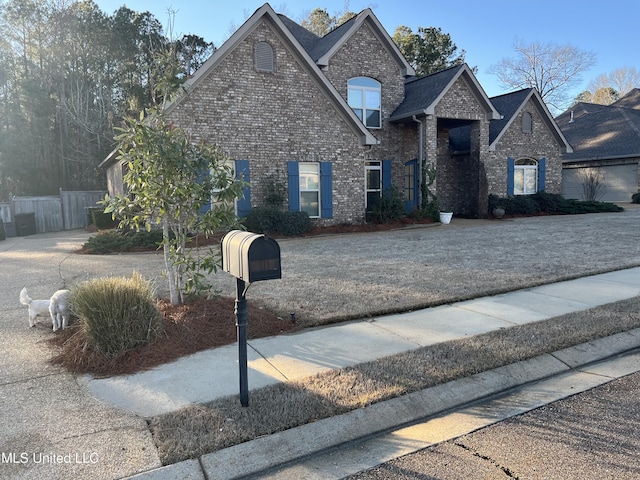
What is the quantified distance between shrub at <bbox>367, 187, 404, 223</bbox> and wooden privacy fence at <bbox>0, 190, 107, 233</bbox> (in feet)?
44.1

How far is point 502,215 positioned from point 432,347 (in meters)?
17.1

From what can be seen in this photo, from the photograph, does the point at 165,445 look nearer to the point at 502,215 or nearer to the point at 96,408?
the point at 96,408

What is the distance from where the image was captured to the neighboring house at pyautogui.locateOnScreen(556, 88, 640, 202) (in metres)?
26.0

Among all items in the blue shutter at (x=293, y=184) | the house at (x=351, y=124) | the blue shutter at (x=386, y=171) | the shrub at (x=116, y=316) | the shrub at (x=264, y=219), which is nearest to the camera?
the shrub at (x=116, y=316)

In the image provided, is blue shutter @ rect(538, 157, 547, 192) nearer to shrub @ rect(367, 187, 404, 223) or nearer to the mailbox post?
shrub @ rect(367, 187, 404, 223)

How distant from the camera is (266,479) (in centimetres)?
275

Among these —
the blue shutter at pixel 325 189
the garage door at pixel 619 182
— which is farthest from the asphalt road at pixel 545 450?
the garage door at pixel 619 182

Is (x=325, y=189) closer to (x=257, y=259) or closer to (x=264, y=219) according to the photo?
(x=264, y=219)

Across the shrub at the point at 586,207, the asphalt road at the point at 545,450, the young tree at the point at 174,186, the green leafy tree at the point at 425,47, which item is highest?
the green leafy tree at the point at 425,47

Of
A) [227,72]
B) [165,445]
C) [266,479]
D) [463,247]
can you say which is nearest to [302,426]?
[266,479]

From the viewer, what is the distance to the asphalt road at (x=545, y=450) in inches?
108

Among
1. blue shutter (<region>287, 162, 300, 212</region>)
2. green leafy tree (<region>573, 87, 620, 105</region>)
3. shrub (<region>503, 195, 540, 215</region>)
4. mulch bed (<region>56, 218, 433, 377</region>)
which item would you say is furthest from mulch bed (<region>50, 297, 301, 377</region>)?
green leafy tree (<region>573, 87, 620, 105</region>)

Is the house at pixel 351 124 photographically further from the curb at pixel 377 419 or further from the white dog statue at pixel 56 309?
the curb at pixel 377 419

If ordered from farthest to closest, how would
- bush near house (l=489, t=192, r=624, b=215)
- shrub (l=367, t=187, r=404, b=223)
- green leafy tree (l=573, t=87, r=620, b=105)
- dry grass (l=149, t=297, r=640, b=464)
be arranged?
green leafy tree (l=573, t=87, r=620, b=105)
bush near house (l=489, t=192, r=624, b=215)
shrub (l=367, t=187, r=404, b=223)
dry grass (l=149, t=297, r=640, b=464)
